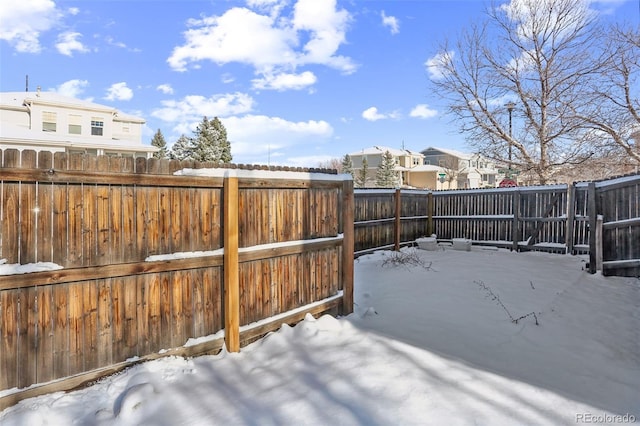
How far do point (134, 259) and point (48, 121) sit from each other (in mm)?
25777

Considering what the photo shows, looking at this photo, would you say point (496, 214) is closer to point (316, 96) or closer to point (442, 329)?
point (442, 329)

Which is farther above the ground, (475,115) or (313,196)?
(475,115)

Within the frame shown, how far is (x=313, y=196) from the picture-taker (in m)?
4.36

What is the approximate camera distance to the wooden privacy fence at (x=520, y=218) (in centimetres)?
664

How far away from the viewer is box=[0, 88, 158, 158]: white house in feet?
68.8

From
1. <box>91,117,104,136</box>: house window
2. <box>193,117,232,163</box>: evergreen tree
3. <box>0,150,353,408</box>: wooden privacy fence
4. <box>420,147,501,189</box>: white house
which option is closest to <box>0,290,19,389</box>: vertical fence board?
<box>0,150,353,408</box>: wooden privacy fence

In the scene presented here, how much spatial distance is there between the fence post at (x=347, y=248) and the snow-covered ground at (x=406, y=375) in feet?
0.73

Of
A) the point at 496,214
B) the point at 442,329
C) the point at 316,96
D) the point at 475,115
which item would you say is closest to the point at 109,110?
the point at 316,96

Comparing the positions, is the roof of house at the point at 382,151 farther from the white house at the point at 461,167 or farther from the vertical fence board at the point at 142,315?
the vertical fence board at the point at 142,315

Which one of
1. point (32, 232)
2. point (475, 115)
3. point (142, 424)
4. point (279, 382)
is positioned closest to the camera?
point (142, 424)

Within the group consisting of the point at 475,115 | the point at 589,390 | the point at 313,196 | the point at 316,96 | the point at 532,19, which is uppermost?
the point at 532,19

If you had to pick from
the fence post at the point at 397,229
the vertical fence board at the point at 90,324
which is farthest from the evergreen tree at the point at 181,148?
the vertical fence board at the point at 90,324

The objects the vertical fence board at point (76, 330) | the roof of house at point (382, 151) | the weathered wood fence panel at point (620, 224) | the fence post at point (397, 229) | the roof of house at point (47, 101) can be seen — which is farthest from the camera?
the roof of house at point (382, 151)

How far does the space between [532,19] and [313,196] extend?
1803cm
